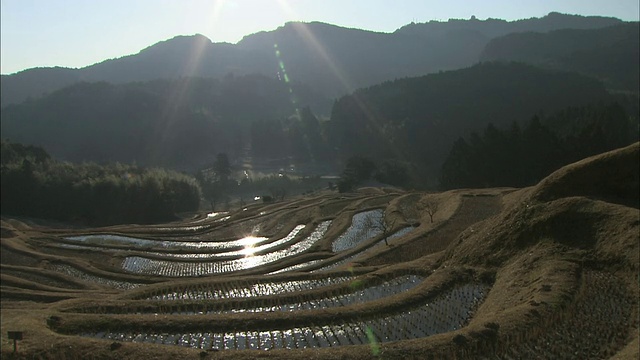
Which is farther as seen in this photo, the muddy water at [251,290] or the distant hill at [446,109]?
the distant hill at [446,109]

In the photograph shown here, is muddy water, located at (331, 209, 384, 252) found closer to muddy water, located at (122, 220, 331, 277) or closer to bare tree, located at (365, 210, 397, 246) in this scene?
bare tree, located at (365, 210, 397, 246)

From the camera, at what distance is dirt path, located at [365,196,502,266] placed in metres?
31.3

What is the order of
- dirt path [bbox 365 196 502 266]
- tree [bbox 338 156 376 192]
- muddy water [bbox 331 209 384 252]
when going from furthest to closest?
1. tree [bbox 338 156 376 192]
2. muddy water [bbox 331 209 384 252]
3. dirt path [bbox 365 196 502 266]

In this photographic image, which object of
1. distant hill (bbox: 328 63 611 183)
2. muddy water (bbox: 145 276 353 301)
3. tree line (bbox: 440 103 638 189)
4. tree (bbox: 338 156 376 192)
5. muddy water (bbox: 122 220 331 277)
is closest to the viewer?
muddy water (bbox: 145 276 353 301)

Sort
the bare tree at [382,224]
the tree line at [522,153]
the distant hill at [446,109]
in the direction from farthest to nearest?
the distant hill at [446,109] < the tree line at [522,153] < the bare tree at [382,224]

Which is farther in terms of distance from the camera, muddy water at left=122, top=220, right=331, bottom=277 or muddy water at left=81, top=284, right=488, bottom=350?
muddy water at left=122, top=220, right=331, bottom=277

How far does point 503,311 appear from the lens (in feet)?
52.3

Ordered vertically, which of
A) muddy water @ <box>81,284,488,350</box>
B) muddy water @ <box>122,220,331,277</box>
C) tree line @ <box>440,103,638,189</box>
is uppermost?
tree line @ <box>440,103,638,189</box>

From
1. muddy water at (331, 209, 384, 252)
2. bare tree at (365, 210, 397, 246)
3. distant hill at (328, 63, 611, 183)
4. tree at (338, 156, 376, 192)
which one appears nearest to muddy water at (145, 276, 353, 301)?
bare tree at (365, 210, 397, 246)

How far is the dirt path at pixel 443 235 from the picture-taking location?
31284 millimetres

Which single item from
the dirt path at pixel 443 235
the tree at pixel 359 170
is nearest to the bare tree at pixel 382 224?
the dirt path at pixel 443 235

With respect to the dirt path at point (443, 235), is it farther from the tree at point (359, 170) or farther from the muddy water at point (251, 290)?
the tree at point (359, 170)

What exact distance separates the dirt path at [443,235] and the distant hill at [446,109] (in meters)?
89.2

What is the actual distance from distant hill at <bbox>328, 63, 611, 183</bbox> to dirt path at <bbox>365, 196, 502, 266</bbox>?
8924 cm
